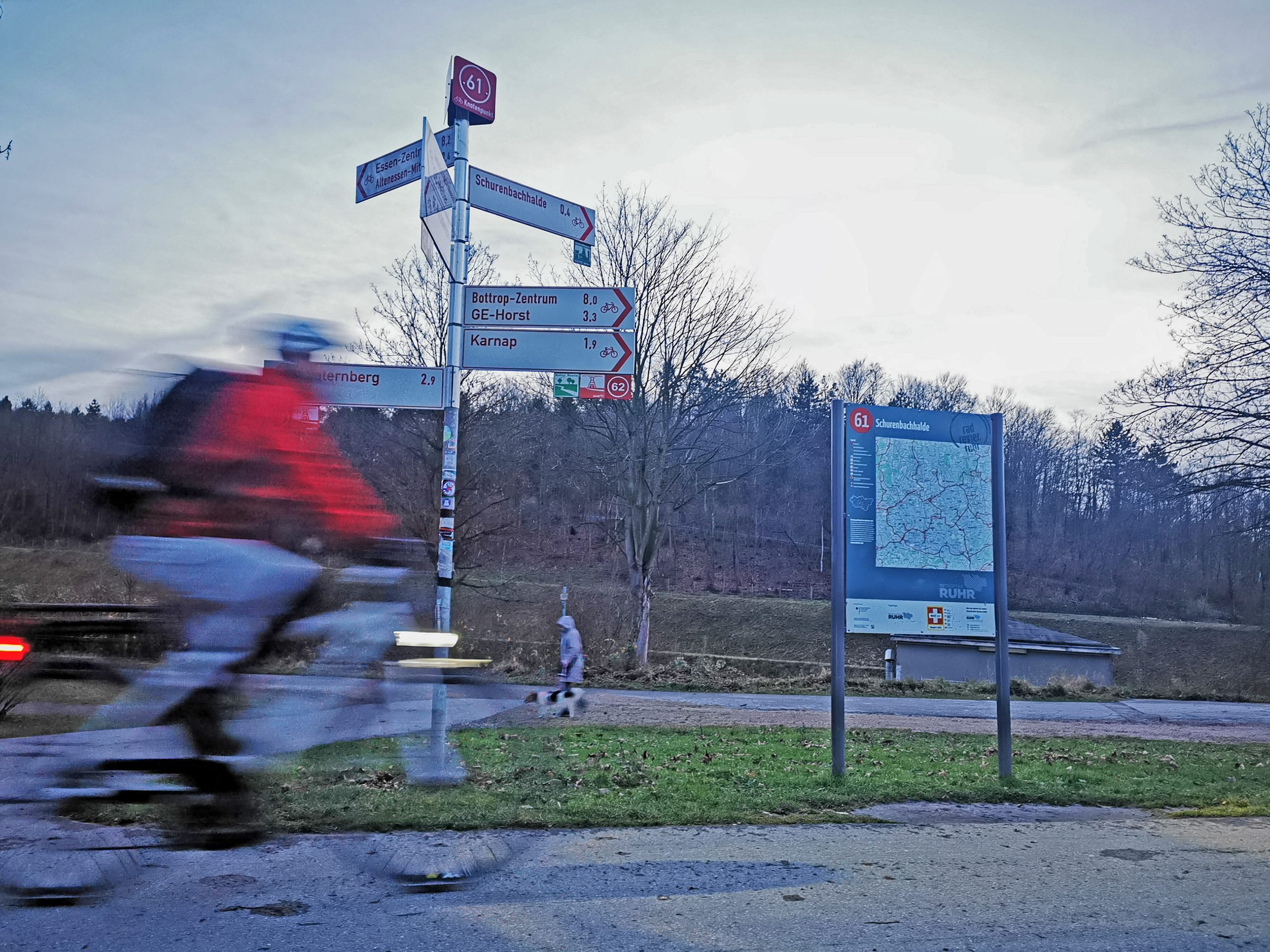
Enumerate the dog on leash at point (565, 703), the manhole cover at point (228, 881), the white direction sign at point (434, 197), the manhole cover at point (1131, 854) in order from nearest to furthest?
the manhole cover at point (228, 881) → the manhole cover at point (1131, 854) → the white direction sign at point (434, 197) → the dog on leash at point (565, 703)

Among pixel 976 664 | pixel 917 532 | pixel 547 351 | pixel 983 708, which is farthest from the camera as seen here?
pixel 976 664

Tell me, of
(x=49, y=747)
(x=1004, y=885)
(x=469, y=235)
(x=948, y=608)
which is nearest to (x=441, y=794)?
(x=49, y=747)

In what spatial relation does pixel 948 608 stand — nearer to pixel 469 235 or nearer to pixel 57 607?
pixel 469 235

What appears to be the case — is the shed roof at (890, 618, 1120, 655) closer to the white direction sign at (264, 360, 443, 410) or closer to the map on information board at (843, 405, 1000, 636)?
the map on information board at (843, 405, 1000, 636)

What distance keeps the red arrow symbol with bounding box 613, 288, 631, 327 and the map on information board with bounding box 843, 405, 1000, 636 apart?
222cm

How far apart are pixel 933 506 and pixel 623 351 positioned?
3226 mm

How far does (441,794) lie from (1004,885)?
303 centimetres

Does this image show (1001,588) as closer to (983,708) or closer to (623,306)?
(623,306)

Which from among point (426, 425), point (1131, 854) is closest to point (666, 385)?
point (426, 425)

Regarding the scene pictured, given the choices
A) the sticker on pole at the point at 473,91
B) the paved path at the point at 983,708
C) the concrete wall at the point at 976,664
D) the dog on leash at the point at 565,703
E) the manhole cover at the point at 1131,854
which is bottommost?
the concrete wall at the point at 976,664

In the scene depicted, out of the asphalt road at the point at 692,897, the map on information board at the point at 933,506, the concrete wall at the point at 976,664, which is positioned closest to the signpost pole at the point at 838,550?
the map on information board at the point at 933,506

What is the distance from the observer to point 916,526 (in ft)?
28.2

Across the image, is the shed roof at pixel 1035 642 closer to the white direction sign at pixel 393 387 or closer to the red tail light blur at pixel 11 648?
the white direction sign at pixel 393 387

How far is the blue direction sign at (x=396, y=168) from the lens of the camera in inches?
291
